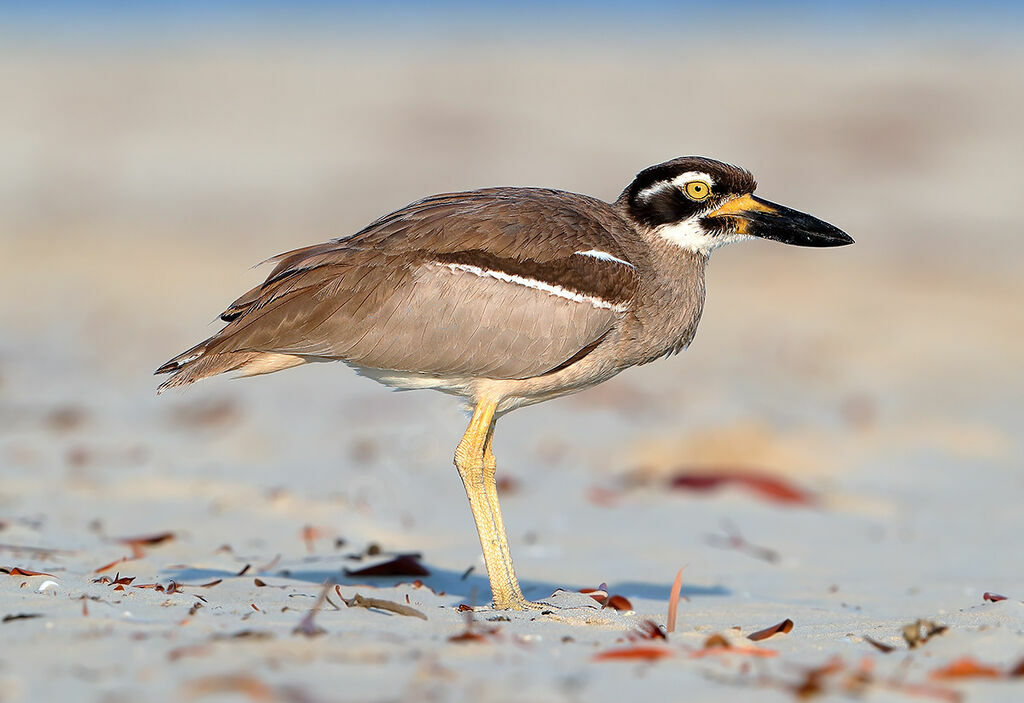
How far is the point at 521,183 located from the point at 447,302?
75.5 feet

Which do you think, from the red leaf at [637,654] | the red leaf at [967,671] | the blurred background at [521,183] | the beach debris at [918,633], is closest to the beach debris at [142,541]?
the blurred background at [521,183]

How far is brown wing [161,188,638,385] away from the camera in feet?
20.5

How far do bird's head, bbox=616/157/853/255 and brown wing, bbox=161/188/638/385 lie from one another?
0.48 m

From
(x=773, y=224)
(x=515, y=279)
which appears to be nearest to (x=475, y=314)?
(x=515, y=279)

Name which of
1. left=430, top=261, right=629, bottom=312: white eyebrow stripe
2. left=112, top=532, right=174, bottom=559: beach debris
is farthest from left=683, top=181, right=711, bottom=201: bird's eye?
left=112, top=532, right=174, bottom=559: beach debris

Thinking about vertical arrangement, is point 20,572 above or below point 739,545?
above

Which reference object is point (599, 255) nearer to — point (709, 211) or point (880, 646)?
point (709, 211)

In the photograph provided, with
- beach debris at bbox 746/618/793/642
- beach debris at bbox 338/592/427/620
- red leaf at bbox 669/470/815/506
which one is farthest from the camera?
red leaf at bbox 669/470/815/506

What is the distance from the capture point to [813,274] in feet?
70.5

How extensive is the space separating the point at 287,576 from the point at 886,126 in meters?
31.7

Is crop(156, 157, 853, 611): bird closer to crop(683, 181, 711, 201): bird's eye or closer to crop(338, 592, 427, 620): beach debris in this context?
crop(683, 181, 711, 201): bird's eye

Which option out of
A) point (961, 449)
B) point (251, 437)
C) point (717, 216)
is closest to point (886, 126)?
point (961, 449)

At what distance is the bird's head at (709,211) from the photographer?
670 centimetres

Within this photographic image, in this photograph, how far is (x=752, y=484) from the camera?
380 inches
